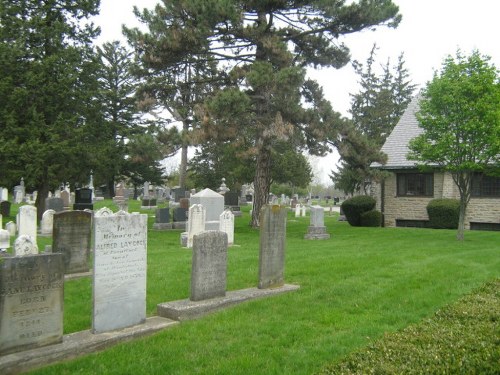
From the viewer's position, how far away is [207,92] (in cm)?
2138

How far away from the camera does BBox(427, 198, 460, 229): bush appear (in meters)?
23.3

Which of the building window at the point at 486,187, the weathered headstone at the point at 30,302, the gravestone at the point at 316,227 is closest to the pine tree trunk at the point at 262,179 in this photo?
the gravestone at the point at 316,227

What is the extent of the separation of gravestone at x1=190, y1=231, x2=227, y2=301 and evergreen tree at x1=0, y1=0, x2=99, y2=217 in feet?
52.5

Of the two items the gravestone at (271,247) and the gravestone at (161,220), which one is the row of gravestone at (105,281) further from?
the gravestone at (161,220)

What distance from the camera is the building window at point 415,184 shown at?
25297 millimetres

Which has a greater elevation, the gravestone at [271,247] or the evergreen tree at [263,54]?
the evergreen tree at [263,54]

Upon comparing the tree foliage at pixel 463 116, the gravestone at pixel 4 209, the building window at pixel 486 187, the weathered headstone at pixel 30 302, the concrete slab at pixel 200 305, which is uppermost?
the tree foliage at pixel 463 116

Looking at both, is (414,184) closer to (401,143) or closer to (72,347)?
(401,143)

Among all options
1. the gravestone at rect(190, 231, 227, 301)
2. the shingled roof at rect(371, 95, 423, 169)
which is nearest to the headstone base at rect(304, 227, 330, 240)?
the shingled roof at rect(371, 95, 423, 169)

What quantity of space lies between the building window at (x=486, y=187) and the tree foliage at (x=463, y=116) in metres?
7.17

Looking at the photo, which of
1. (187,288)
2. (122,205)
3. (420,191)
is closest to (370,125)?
(420,191)

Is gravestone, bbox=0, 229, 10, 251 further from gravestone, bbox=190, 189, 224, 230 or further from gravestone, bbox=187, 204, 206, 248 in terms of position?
gravestone, bbox=190, 189, 224, 230

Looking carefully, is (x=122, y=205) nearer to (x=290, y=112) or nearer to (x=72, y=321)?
(x=290, y=112)

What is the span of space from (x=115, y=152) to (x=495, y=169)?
60.8ft
